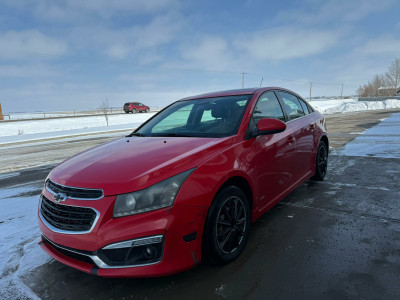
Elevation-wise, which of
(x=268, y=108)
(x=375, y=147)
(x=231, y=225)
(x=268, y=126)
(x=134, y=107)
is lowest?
(x=375, y=147)

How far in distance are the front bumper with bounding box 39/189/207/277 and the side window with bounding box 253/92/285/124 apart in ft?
4.93

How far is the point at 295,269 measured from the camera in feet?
7.59

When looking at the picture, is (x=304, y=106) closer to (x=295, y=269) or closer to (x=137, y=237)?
(x=295, y=269)

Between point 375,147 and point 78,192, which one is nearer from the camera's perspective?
point 78,192

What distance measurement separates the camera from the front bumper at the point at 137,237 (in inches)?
72.9

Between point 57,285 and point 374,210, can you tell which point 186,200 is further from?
point 374,210

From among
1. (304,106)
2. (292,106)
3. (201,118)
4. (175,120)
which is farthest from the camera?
(304,106)

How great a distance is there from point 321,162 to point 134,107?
131ft

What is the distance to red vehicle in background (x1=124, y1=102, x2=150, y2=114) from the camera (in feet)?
136

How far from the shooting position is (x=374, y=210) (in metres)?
3.46

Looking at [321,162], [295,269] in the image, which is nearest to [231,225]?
[295,269]

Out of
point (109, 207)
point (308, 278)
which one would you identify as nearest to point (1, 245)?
point (109, 207)

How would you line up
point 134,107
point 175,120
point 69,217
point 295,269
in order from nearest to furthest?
point 69,217 < point 295,269 < point 175,120 < point 134,107

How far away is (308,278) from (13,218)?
3706mm
